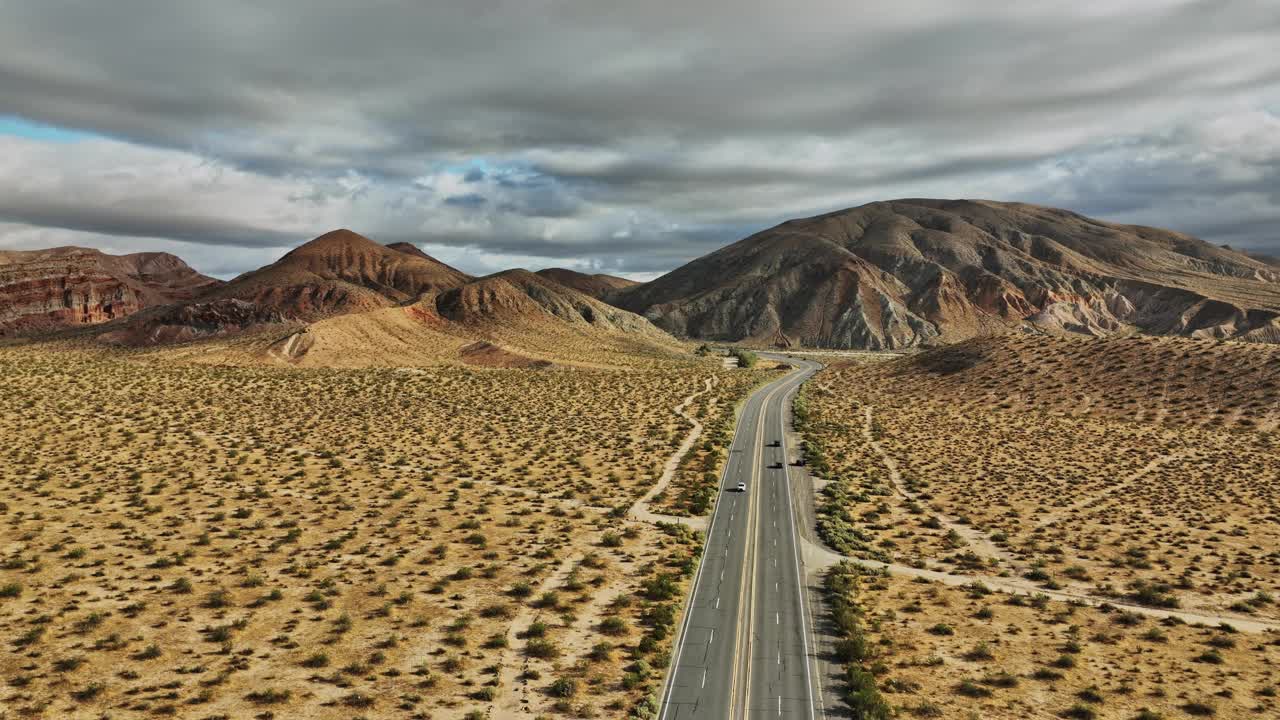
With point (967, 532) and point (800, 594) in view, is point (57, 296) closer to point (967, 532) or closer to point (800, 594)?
point (800, 594)

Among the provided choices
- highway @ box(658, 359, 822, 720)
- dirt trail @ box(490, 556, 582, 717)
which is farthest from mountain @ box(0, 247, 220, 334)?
dirt trail @ box(490, 556, 582, 717)

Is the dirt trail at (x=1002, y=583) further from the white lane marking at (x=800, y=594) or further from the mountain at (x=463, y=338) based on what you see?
the mountain at (x=463, y=338)

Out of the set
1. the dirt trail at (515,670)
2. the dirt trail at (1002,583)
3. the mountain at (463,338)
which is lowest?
the dirt trail at (515,670)

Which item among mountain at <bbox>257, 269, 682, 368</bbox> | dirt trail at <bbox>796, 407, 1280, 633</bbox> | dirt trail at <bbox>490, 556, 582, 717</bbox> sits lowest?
dirt trail at <bbox>490, 556, 582, 717</bbox>

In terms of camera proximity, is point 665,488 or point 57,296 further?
Answer: point 57,296

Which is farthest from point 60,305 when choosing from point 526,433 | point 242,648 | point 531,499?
point 242,648

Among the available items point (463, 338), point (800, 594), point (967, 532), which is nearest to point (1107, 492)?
point (967, 532)

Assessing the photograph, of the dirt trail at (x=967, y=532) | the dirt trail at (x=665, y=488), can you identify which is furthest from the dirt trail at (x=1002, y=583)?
the dirt trail at (x=665, y=488)

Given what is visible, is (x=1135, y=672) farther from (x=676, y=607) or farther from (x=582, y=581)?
(x=582, y=581)

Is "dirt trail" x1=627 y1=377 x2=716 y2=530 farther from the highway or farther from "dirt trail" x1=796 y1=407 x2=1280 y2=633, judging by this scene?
"dirt trail" x1=796 y1=407 x2=1280 y2=633
